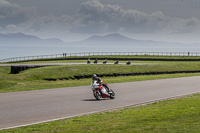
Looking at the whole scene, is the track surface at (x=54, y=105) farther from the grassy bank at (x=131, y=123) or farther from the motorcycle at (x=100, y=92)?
the grassy bank at (x=131, y=123)

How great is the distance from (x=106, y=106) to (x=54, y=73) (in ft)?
64.4

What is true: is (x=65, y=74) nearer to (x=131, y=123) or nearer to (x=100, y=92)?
(x=100, y=92)

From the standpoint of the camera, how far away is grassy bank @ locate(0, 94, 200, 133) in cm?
952

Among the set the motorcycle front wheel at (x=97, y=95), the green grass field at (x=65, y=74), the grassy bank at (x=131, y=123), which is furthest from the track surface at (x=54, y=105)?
the green grass field at (x=65, y=74)

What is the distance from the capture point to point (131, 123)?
10.5 m

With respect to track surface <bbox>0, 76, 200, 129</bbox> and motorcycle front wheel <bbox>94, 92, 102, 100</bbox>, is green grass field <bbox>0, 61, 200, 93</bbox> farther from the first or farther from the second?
motorcycle front wheel <bbox>94, 92, 102, 100</bbox>

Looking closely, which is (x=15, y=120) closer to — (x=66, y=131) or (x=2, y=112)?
(x=2, y=112)

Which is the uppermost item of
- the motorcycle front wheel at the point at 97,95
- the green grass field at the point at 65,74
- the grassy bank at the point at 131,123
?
Result: the green grass field at the point at 65,74

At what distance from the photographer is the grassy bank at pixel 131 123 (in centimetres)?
952

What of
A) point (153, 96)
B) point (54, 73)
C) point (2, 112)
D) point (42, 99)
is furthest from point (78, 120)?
point (54, 73)

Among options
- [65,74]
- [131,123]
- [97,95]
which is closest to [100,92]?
[97,95]

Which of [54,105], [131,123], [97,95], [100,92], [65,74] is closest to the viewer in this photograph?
[131,123]

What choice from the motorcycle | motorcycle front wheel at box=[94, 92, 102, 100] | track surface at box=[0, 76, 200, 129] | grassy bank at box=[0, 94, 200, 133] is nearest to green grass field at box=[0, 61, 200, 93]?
track surface at box=[0, 76, 200, 129]

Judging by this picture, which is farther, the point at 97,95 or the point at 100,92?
the point at 100,92
